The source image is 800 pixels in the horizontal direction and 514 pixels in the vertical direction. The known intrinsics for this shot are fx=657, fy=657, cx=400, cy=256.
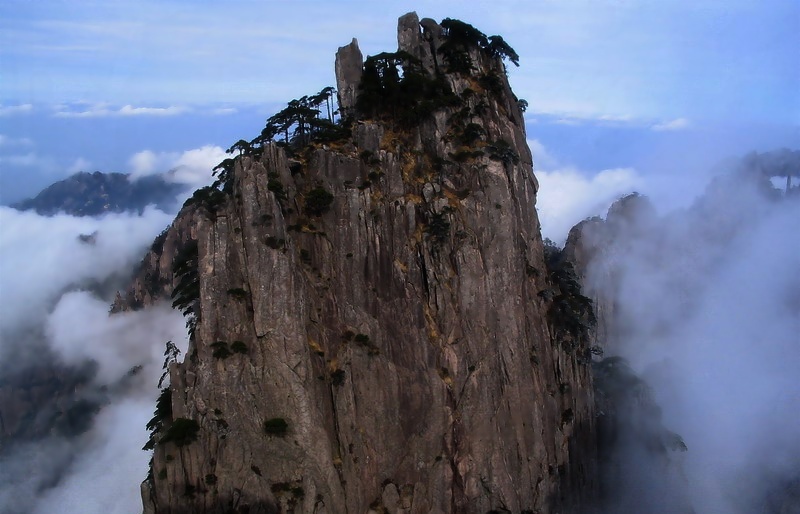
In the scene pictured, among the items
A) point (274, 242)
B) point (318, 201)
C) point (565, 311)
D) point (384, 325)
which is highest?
point (318, 201)

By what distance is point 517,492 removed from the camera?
5878cm

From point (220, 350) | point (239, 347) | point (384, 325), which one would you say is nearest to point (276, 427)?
point (239, 347)

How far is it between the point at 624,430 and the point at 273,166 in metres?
52.3

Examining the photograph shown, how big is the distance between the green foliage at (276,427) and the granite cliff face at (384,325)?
0.11 m

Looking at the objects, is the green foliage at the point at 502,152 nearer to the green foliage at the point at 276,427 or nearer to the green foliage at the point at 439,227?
the green foliage at the point at 439,227

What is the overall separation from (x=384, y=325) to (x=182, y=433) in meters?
18.1

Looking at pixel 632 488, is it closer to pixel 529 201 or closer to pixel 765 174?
pixel 529 201

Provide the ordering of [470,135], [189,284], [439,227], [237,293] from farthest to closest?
[470,135], [439,227], [189,284], [237,293]

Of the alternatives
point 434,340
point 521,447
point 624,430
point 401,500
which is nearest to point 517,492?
point 521,447

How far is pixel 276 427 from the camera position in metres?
49.9

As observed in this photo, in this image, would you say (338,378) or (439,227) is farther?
(439,227)

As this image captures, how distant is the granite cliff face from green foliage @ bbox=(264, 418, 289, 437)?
0.11m

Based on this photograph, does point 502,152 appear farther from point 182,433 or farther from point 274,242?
point 182,433

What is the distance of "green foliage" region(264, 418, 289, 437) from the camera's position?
49938 millimetres
